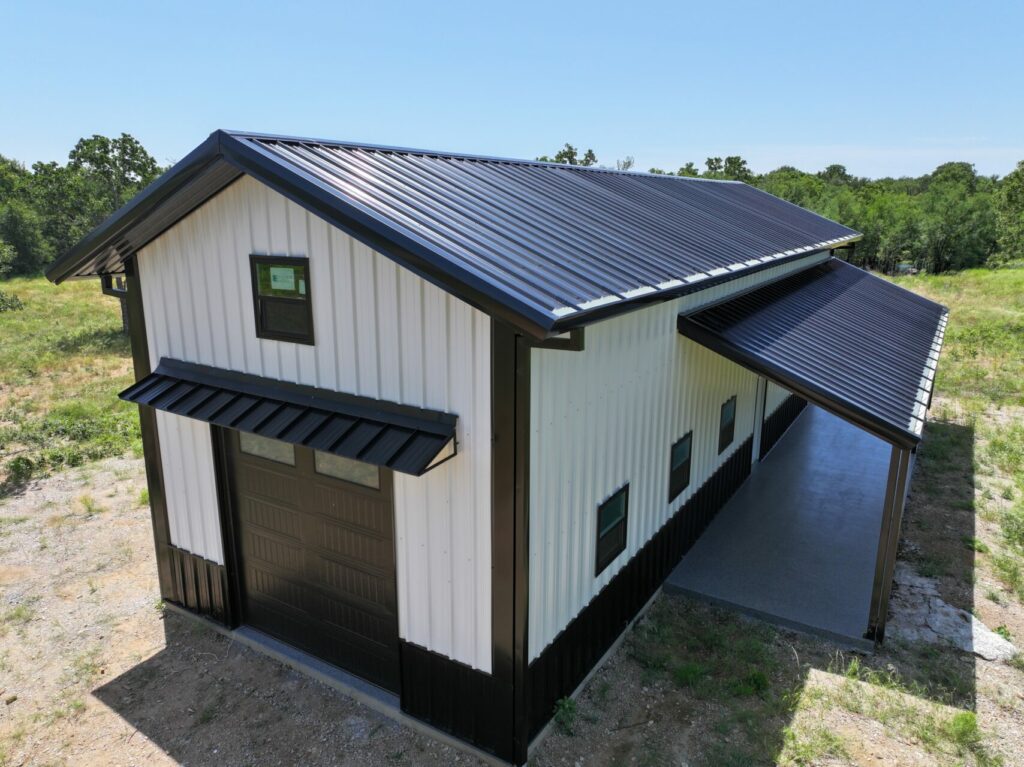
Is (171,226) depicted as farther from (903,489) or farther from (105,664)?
(903,489)

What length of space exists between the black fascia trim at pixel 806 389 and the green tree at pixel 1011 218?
38875 millimetres

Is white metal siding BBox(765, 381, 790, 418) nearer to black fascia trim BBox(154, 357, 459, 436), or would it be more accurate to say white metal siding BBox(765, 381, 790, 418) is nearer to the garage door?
the garage door

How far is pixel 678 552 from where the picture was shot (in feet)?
24.8

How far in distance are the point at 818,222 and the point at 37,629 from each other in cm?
1664

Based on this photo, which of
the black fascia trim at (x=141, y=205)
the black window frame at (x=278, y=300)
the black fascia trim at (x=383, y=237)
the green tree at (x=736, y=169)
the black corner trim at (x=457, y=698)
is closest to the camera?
the black fascia trim at (x=383, y=237)

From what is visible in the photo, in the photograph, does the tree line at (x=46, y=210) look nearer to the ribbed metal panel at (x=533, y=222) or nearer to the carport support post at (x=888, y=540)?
the ribbed metal panel at (x=533, y=222)

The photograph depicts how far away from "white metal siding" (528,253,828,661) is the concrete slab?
39.5 inches

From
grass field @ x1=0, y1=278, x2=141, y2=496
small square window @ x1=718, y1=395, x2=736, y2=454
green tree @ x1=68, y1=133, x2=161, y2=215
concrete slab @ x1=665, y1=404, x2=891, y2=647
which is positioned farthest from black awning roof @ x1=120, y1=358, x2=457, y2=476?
green tree @ x1=68, y1=133, x2=161, y2=215

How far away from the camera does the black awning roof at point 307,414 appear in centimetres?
438

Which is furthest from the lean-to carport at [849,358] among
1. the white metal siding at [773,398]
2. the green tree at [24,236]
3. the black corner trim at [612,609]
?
the green tree at [24,236]

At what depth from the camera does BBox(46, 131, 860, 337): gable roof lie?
388cm

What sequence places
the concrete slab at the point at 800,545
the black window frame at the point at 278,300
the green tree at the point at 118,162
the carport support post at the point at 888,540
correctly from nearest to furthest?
1. the black window frame at the point at 278,300
2. the carport support post at the point at 888,540
3. the concrete slab at the point at 800,545
4. the green tree at the point at 118,162

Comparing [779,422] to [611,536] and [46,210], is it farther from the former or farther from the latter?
[46,210]

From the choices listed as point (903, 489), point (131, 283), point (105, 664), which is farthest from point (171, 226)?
point (903, 489)
